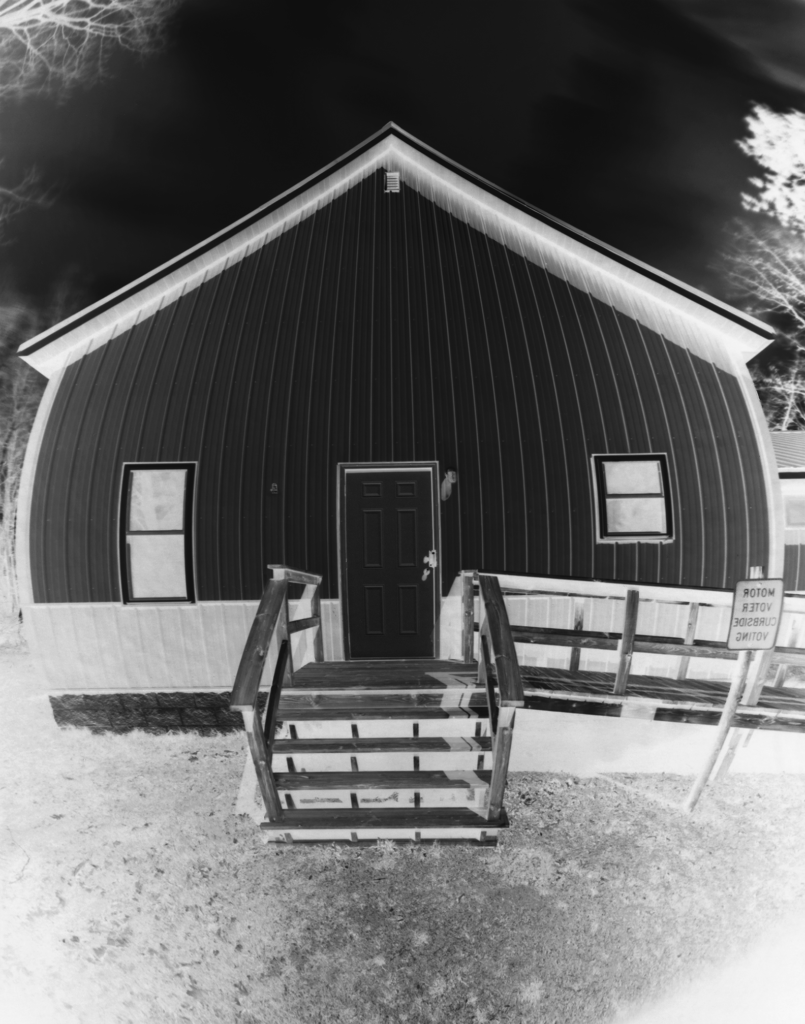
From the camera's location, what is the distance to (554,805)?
5.64m

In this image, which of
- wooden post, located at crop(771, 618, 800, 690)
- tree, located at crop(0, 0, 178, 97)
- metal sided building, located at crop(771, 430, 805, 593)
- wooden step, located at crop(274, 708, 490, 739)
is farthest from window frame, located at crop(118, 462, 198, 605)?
metal sided building, located at crop(771, 430, 805, 593)

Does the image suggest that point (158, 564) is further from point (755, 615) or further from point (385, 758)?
point (755, 615)

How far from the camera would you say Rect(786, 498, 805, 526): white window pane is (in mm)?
7164

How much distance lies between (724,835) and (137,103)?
1027 centimetres

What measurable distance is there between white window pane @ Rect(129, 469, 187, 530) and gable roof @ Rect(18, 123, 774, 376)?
5.99ft

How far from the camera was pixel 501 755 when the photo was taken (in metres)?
4.15

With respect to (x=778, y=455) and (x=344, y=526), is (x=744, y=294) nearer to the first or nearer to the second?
(x=778, y=455)

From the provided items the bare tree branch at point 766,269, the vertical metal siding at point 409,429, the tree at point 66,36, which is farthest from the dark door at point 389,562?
the bare tree branch at point 766,269

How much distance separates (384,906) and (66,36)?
31.0 feet

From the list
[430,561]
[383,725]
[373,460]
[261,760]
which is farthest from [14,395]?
[383,725]

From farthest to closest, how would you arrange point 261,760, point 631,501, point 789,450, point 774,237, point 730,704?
point 774,237 → point 789,450 → point 631,501 → point 730,704 → point 261,760

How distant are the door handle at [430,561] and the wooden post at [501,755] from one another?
2.54 metres

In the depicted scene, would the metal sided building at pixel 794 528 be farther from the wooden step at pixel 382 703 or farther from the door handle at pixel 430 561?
the wooden step at pixel 382 703

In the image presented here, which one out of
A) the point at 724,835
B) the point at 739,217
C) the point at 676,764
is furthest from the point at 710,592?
the point at 739,217
